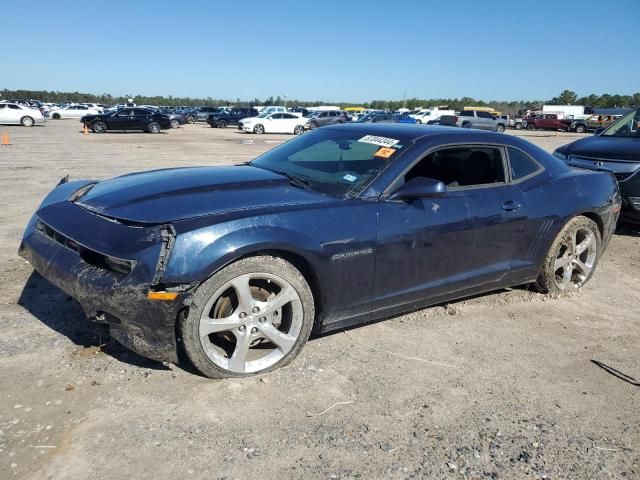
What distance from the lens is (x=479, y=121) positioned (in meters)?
38.4

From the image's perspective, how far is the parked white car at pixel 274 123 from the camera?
34.3m

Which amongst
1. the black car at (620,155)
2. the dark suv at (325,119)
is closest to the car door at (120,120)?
the dark suv at (325,119)

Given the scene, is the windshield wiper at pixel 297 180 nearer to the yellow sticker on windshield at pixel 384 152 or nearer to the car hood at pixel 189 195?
the car hood at pixel 189 195

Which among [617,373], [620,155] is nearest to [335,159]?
[617,373]

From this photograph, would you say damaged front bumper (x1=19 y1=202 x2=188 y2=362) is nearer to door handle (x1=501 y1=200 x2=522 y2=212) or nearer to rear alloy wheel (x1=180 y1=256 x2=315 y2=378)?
rear alloy wheel (x1=180 y1=256 x2=315 y2=378)

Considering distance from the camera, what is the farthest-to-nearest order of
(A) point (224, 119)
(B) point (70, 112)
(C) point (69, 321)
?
(B) point (70, 112)
(A) point (224, 119)
(C) point (69, 321)

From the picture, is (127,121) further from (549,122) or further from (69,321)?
(549,122)

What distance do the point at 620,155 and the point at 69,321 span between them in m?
6.88

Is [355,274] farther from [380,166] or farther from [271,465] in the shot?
[271,465]

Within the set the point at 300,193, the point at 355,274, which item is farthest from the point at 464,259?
the point at 300,193

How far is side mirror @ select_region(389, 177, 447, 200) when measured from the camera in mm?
3402

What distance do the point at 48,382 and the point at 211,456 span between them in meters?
1.16

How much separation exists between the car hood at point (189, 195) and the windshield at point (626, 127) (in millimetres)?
6456

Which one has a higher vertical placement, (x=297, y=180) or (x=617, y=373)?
(x=297, y=180)
